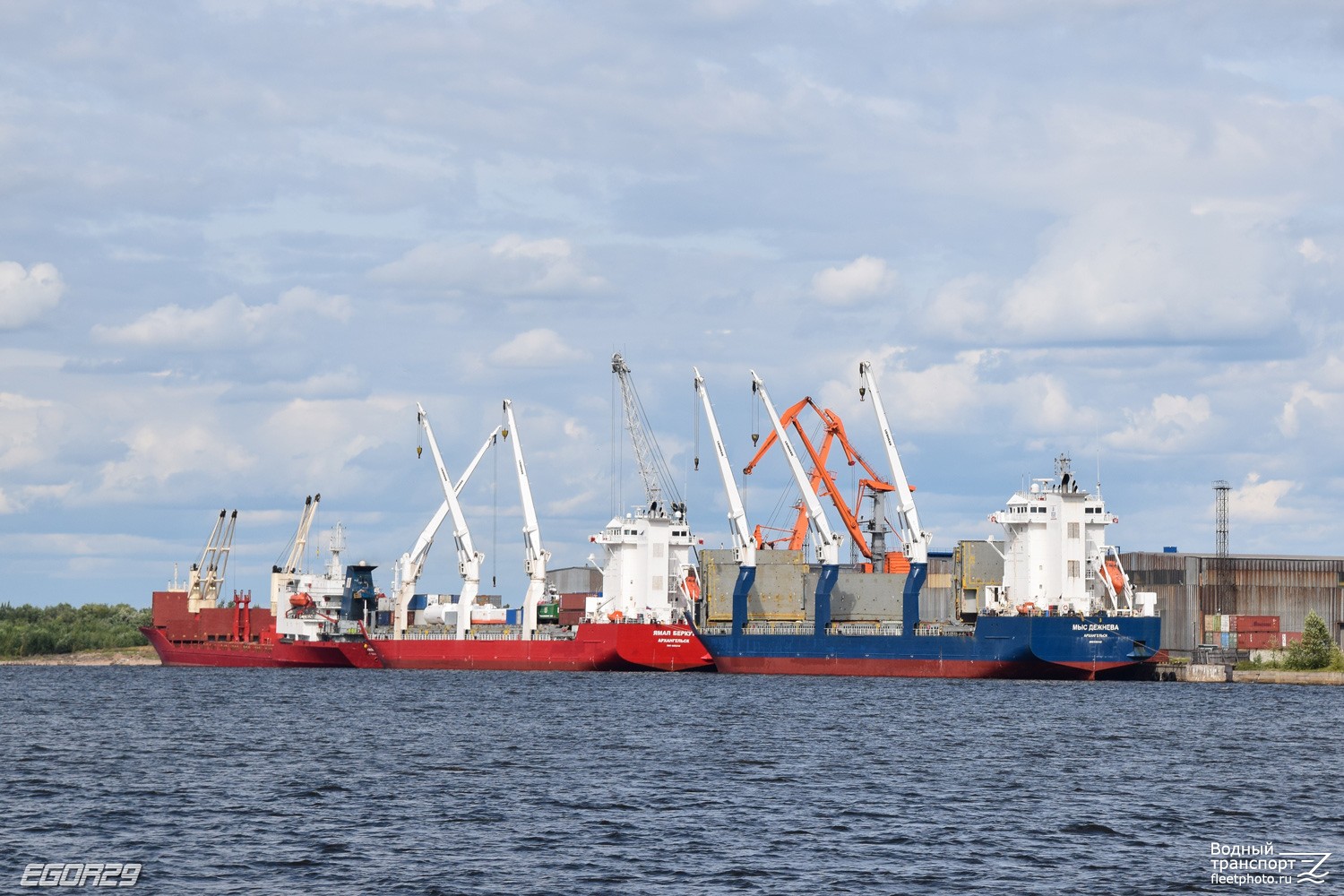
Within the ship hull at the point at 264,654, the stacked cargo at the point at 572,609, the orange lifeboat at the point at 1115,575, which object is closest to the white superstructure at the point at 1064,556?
the orange lifeboat at the point at 1115,575

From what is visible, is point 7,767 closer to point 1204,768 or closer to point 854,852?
point 854,852

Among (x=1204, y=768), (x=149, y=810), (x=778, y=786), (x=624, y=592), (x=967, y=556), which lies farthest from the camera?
(x=624, y=592)

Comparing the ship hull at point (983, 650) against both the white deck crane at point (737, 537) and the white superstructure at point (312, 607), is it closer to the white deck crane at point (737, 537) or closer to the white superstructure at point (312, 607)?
the white deck crane at point (737, 537)

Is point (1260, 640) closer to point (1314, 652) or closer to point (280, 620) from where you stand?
point (1314, 652)

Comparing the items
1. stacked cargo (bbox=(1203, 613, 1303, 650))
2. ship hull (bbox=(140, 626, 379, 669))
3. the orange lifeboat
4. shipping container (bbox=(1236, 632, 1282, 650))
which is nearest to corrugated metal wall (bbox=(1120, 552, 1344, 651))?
stacked cargo (bbox=(1203, 613, 1303, 650))

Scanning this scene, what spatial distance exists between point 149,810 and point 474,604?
87.5 m

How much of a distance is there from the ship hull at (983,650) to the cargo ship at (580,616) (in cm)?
588

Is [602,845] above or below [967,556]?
below

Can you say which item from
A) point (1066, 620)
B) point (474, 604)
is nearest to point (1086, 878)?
point (1066, 620)

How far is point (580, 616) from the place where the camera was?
11612cm

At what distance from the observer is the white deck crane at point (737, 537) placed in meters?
102

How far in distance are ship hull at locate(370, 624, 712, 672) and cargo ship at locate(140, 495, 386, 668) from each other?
9.86m

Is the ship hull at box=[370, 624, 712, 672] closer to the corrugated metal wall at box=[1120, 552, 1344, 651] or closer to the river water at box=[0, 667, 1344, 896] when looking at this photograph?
the river water at box=[0, 667, 1344, 896]

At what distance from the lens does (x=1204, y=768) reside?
159 ft
